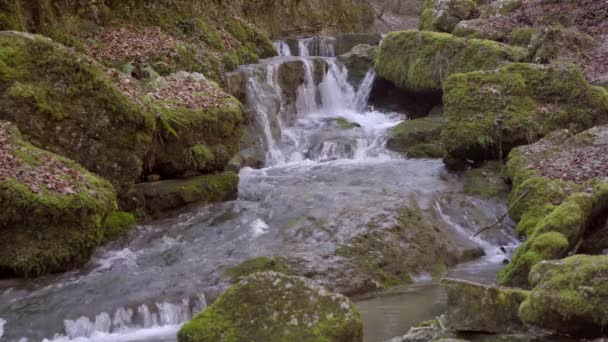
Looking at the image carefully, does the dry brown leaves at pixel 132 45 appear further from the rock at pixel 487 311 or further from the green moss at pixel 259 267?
the rock at pixel 487 311

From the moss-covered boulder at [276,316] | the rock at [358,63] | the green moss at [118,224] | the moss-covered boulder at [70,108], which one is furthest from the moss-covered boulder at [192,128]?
the rock at [358,63]

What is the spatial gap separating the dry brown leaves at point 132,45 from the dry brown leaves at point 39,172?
16.9 feet

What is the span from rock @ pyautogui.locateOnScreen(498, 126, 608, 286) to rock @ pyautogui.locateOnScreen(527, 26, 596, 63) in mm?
4655

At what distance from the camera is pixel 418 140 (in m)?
15.7

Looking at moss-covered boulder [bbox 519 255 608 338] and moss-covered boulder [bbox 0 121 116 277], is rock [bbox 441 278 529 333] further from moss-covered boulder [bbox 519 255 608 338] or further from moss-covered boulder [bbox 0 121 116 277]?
moss-covered boulder [bbox 0 121 116 277]

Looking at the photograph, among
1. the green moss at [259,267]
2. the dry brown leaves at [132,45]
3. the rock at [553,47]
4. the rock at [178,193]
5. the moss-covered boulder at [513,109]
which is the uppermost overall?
the dry brown leaves at [132,45]

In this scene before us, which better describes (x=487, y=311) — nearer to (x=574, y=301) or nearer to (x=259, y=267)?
(x=574, y=301)

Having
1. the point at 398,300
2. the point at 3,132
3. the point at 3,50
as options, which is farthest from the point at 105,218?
the point at 398,300

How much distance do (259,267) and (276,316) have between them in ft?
11.3

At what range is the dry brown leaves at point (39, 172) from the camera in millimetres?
8672

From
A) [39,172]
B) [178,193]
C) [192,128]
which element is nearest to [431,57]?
[192,128]

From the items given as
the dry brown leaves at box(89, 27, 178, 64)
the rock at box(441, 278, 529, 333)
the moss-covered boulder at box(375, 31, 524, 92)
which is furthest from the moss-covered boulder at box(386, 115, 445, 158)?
the rock at box(441, 278, 529, 333)

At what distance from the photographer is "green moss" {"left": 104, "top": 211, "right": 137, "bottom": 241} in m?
10.1

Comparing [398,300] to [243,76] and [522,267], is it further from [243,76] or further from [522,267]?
[243,76]
